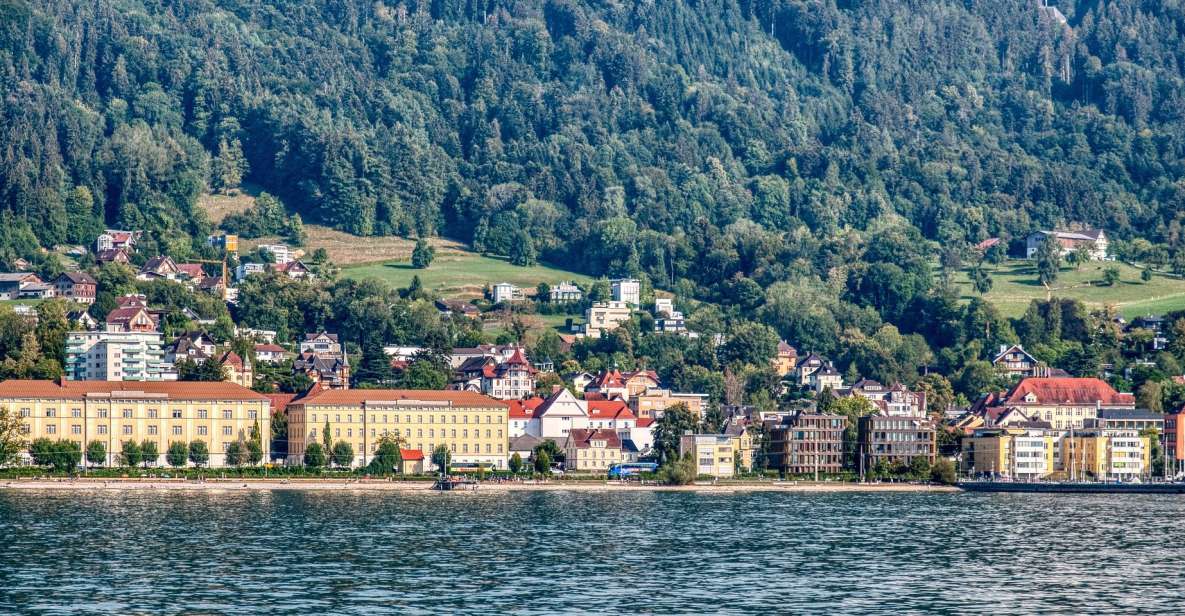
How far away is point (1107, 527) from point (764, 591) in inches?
1568

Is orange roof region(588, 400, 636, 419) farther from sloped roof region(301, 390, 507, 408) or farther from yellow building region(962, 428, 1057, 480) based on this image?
yellow building region(962, 428, 1057, 480)

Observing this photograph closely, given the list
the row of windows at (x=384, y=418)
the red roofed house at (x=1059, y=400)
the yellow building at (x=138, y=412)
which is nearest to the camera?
the yellow building at (x=138, y=412)

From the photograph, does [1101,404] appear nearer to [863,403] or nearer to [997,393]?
[997,393]

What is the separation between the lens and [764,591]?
71062 millimetres

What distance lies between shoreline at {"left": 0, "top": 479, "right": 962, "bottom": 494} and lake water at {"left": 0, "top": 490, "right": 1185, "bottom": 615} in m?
9.37

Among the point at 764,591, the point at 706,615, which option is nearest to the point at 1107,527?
the point at 764,591

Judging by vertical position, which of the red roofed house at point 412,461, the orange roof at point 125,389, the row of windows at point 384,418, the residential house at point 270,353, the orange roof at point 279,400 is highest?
the residential house at point 270,353

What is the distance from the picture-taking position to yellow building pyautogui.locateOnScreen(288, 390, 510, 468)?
6014 inches

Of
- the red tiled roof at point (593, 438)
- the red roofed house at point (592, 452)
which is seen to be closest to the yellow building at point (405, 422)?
the red roofed house at point (592, 452)

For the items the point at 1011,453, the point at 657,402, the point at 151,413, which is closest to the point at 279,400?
the point at 151,413

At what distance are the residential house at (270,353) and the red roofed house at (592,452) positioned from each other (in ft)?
129

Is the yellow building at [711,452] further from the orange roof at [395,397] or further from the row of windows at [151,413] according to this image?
the row of windows at [151,413]

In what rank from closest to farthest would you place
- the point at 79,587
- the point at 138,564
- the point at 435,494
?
the point at 79,587
the point at 138,564
the point at 435,494

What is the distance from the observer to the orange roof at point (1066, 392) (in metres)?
182
